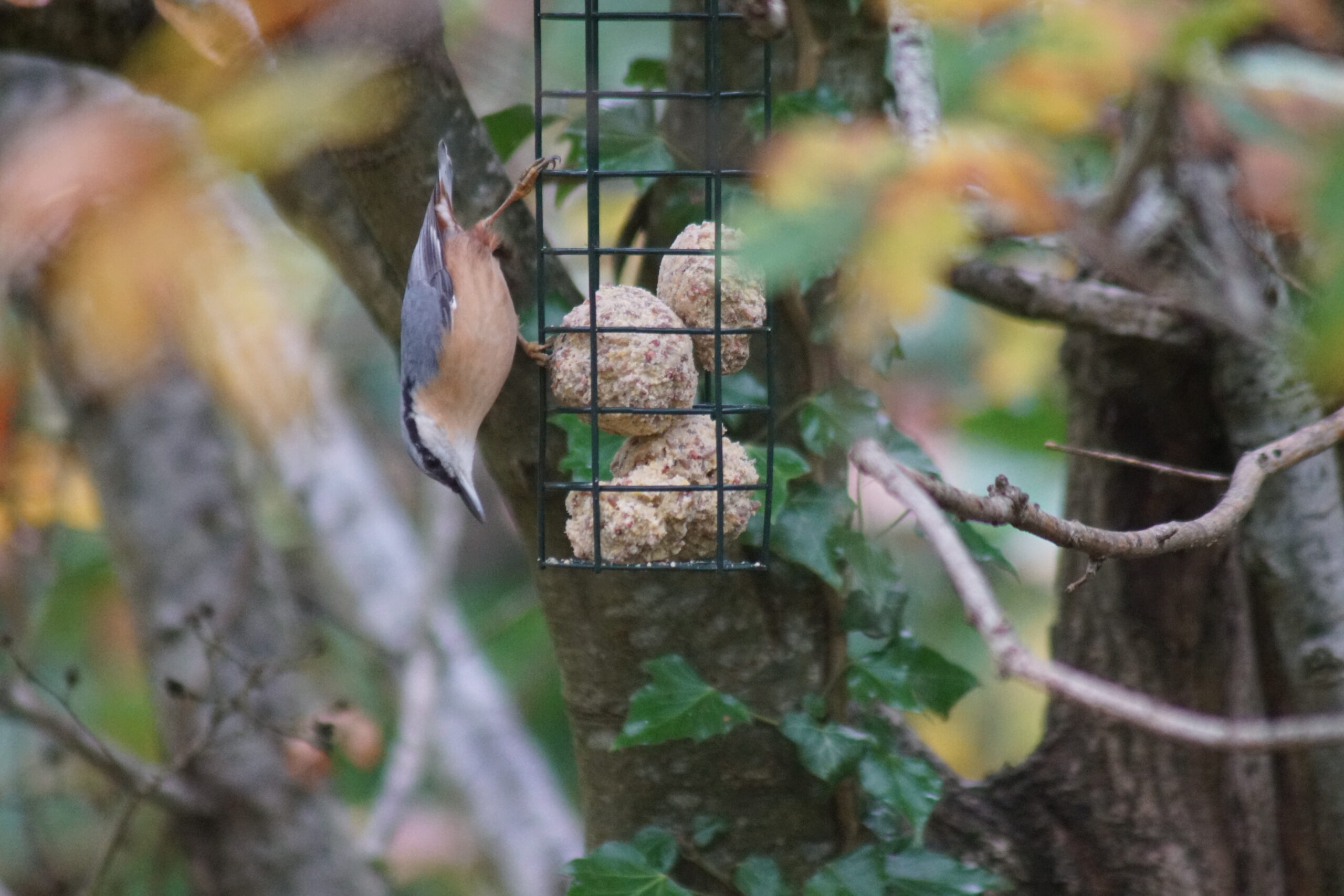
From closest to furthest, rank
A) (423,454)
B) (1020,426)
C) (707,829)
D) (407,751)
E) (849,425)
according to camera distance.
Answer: (849,425), (707,829), (423,454), (1020,426), (407,751)

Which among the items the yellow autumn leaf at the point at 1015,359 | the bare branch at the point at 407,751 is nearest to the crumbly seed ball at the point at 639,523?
the bare branch at the point at 407,751

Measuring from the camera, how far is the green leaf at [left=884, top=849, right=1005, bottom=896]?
2270 millimetres

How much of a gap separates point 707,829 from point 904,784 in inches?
16.2

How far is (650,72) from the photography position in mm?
2807

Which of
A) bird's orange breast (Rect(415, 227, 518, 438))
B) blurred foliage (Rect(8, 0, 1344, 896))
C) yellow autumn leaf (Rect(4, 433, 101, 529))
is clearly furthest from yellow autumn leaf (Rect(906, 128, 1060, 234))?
yellow autumn leaf (Rect(4, 433, 101, 529))

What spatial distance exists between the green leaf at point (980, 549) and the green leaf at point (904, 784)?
393 mm

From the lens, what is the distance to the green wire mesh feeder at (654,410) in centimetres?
212

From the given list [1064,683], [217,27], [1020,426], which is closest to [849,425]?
[1064,683]

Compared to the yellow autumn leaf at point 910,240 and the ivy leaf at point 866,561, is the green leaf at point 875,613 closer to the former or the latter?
the ivy leaf at point 866,561

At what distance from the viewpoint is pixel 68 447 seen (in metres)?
4.19

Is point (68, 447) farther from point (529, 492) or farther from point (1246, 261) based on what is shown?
point (1246, 261)

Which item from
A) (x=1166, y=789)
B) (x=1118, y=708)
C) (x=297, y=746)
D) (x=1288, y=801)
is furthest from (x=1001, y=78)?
→ (x=297, y=746)

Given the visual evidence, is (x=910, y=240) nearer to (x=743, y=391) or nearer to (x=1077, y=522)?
(x=1077, y=522)

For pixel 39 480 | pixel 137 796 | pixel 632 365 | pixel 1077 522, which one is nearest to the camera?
pixel 1077 522
